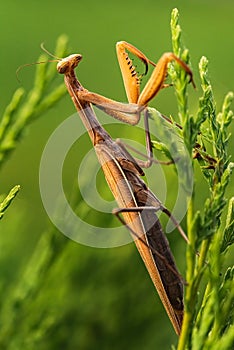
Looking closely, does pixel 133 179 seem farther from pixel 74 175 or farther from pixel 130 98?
pixel 74 175

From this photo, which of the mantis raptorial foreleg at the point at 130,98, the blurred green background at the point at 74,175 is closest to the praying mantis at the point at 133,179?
the mantis raptorial foreleg at the point at 130,98

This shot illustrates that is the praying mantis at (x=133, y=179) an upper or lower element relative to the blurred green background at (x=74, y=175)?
upper

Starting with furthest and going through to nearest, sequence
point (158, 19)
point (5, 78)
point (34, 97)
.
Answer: point (158, 19) → point (5, 78) → point (34, 97)

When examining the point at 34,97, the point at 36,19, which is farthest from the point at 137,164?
the point at 36,19

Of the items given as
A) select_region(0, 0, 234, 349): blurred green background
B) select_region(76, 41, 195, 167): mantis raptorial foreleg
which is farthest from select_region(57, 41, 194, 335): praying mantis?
select_region(0, 0, 234, 349): blurred green background

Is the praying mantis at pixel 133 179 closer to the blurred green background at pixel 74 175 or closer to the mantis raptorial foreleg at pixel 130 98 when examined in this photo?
the mantis raptorial foreleg at pixel 130 98

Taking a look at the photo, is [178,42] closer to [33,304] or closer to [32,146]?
[33,304]

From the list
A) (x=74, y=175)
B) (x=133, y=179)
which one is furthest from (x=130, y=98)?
(x=74, y=175)
